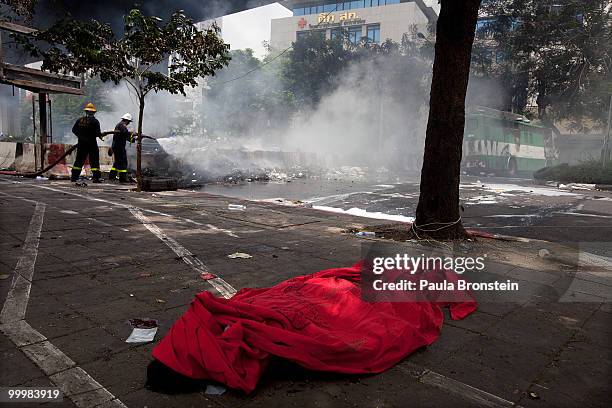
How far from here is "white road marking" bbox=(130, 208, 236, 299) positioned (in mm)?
3469

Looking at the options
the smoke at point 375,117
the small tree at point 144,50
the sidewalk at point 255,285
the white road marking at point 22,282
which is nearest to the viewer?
the sidewalk at point 255,285

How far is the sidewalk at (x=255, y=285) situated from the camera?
6.62 ft

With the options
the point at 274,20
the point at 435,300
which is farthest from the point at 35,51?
the point at 274,20

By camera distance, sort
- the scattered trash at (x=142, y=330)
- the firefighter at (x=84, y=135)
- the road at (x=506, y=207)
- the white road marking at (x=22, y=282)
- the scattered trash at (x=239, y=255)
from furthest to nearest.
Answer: the firefighter at (x=84, y=135)
the road at (x=506, y=207)
the scattered trash at (x=239, y=255)
the white road marking at (x=22, y=282)
the scattered trash at (x=142, y=330)

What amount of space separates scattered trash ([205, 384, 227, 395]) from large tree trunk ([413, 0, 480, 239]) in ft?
14.2

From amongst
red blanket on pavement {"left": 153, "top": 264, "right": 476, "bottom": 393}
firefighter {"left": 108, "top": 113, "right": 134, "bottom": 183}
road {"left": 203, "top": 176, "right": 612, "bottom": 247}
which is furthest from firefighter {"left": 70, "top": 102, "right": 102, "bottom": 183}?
red blanket on pavement {"left": 153, "top": 264, "right": 476, "bottom": 393}

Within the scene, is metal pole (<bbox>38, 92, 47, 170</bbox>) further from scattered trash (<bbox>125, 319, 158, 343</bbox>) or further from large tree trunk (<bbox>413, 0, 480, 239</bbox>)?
scattered trash (<bbox>125, 319, 158, 343</bbox>)

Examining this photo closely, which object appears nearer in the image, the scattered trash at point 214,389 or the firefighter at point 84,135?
the scattered trash at point 214,389

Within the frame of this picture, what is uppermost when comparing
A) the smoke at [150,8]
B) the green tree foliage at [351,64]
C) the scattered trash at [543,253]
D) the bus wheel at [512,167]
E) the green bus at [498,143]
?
the green tree foliage at [351,64]

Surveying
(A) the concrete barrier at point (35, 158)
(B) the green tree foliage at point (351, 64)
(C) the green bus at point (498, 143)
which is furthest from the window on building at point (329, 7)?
(A) the concrete barrier at point (35, 158)

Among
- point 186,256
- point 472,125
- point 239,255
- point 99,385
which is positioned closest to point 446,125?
point 239,255

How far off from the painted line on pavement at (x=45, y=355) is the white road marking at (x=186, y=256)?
1285 mm

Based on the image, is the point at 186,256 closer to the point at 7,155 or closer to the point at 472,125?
the point at 7,155

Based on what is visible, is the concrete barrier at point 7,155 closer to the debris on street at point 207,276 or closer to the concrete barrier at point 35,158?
the concrete barrier at point 35,158
